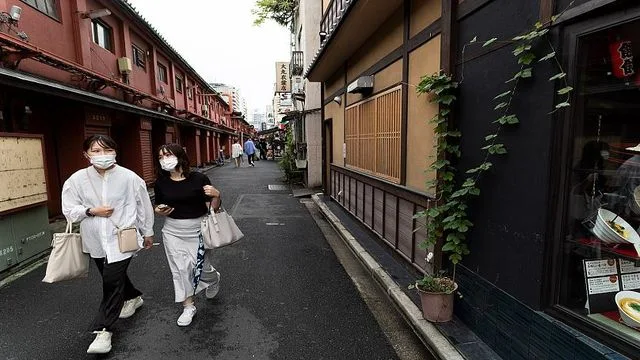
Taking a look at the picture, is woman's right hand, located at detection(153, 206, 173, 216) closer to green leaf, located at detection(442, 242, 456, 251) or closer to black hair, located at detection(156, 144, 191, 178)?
black hair, located at detection(156, 144, 191, 178)

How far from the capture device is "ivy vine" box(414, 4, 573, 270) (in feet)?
8.29

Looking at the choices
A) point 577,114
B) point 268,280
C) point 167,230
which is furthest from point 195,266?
point 577,114

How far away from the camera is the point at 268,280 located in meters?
5.09

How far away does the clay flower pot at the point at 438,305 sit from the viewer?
3.39 metres

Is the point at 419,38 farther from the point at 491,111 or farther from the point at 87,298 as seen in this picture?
the point at 87,298

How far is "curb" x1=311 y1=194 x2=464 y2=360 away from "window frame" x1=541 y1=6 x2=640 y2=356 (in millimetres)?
942

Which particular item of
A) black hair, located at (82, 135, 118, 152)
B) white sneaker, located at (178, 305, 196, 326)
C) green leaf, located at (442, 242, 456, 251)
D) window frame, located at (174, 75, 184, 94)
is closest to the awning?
black hair, located at (82, 135, 118, 152)

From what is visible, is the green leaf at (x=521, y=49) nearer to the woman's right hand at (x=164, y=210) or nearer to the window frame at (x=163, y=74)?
the woman's right hand at (x=164, y=210)

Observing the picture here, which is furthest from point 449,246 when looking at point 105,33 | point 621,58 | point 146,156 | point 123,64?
point 146,156

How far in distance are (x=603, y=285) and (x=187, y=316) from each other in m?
3.69

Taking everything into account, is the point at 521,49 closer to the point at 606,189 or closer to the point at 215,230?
the point at 606,189

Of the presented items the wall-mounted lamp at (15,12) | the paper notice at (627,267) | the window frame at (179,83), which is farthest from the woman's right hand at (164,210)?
the window frame at (179,83)

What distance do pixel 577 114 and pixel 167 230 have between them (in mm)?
3734

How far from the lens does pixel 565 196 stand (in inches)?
90.7
